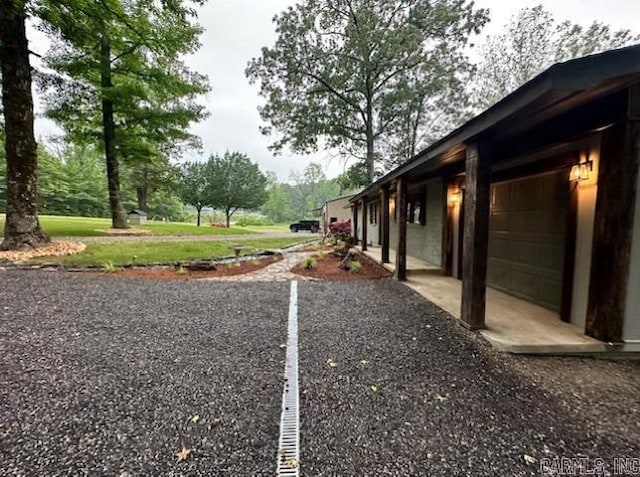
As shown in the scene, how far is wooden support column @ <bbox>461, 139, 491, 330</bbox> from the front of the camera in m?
3.18

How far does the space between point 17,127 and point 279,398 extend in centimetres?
917

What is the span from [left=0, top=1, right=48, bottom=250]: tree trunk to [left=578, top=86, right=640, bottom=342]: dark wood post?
35.1ft

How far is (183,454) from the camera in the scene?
161cm

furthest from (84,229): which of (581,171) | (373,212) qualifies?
(581,171)

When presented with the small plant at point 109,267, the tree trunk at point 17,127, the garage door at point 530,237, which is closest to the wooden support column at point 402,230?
the garage door at point 530,237

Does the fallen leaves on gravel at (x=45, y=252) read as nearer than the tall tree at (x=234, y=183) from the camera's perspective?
Yes

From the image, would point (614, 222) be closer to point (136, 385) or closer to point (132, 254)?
point (136, 385)

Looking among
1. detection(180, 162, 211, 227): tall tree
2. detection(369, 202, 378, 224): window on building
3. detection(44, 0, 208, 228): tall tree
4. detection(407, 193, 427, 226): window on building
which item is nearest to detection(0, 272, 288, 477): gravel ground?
detection(407, 193, 427, 226): window on building

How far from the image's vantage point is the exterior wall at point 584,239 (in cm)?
297

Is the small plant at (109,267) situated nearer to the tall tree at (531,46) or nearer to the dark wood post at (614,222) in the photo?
the dark wood post at (614,222)

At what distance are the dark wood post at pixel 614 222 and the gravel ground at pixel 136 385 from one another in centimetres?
307

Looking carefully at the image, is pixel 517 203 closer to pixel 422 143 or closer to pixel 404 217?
pixel 404 217

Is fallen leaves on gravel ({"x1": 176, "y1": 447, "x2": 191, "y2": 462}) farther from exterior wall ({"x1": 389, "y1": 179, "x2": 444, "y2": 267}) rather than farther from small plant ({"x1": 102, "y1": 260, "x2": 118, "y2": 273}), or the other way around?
exterior wall ({"x1": 389, "y1": 179, "x2": 444, "y2": 267})

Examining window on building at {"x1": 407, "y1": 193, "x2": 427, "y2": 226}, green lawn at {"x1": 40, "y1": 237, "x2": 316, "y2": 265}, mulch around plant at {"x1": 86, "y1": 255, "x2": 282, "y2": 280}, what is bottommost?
mulch around plant at {"x1": 86, "y1": 255, "x2": 282, "y2": 280}
